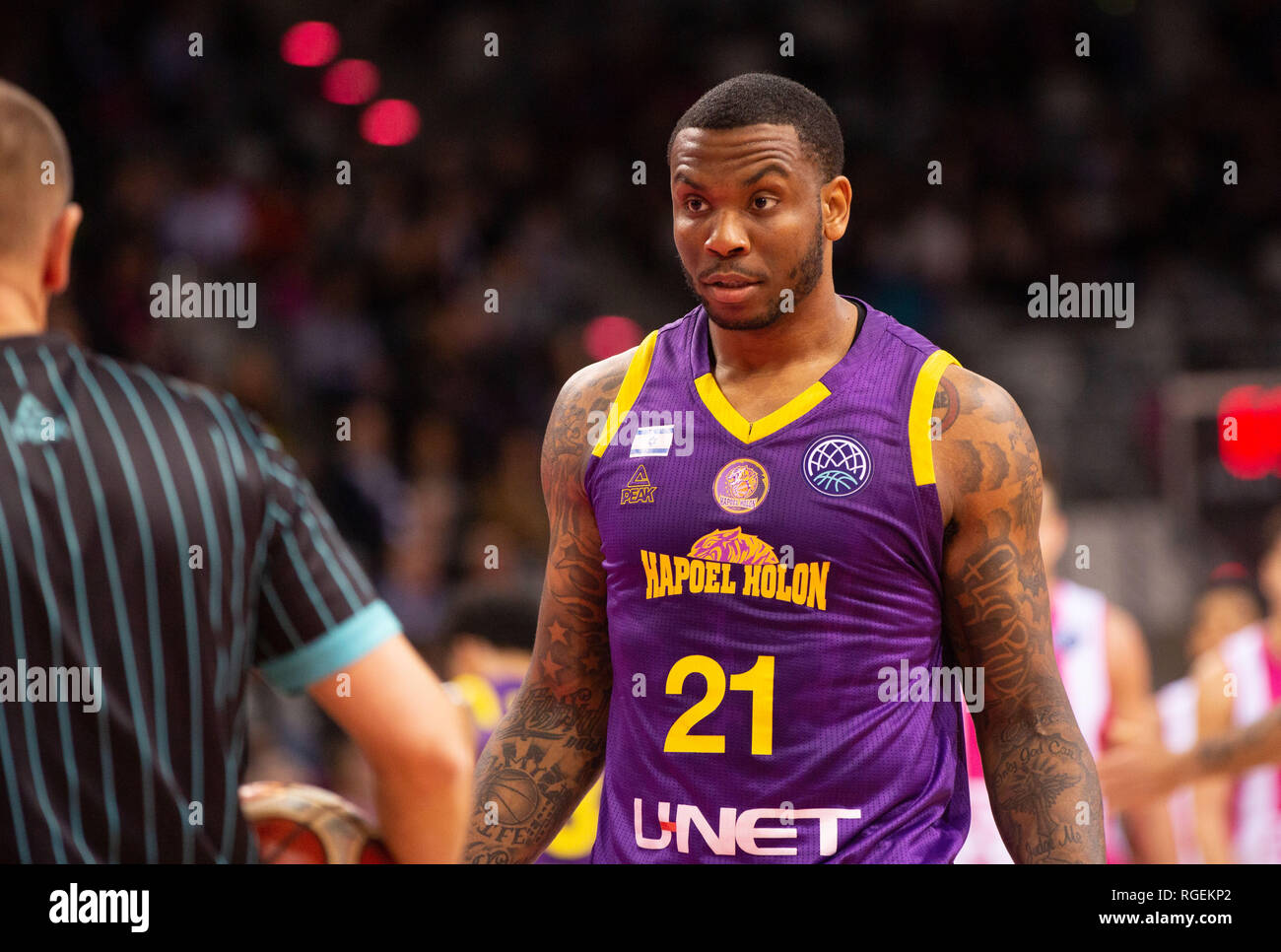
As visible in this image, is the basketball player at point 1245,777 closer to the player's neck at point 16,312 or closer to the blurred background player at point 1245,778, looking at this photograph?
the blurred background player at point 1245,778

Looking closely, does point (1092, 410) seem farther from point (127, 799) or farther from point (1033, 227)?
point (127, 799)

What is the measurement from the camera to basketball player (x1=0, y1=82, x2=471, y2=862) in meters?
2.05

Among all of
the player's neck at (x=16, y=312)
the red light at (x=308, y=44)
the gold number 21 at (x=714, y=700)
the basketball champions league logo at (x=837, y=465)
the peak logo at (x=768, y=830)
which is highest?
the red light at (x=308, y=44)

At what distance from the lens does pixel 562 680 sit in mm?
2984

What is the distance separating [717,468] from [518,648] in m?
2.58

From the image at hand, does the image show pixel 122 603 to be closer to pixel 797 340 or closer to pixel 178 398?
pixel 178 398

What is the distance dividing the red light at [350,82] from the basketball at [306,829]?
9.40 metres

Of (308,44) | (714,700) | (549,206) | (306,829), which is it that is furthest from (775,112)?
(308,44)

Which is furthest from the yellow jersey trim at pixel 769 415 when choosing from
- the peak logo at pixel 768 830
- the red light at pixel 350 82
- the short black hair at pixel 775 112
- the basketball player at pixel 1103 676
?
the red light at pixel 350 82

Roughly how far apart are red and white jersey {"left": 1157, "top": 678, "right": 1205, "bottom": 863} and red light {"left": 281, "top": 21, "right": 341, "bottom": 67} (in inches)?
321

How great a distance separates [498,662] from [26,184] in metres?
3.19

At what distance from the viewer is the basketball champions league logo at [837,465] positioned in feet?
8.86

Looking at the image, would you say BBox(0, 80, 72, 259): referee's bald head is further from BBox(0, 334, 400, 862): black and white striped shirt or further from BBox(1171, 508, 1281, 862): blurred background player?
BBox(1171, 508, 1281, 862): blurred background player

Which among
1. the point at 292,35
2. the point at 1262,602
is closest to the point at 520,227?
the point at 292,35
